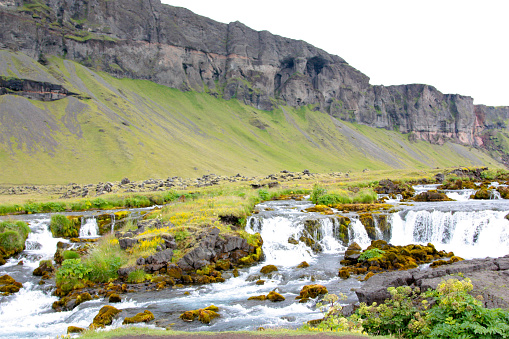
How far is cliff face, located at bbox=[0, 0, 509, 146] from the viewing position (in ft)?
423

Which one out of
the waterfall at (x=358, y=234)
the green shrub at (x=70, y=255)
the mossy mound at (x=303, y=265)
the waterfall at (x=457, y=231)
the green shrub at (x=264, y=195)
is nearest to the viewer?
the green shrub at (x=70, y=255)

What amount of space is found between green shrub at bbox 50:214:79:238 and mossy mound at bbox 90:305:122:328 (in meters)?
15.8

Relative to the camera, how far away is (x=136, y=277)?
1862 centimetres

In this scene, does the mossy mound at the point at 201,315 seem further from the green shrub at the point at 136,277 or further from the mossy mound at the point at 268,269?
the mossy mound at the point at 268,269

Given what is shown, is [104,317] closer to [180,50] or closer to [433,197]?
[433,197]

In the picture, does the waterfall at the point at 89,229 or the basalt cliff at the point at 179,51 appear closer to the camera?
the waterfall at the point at 89,229

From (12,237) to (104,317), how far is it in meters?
14.7

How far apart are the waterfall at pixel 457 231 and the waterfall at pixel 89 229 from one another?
988 inches

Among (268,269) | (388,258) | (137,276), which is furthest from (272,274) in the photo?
(137,276)

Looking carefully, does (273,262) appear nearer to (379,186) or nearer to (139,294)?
(139,294)

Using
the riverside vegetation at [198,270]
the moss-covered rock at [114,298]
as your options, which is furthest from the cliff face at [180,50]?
the moss-covered rock at [114,298]

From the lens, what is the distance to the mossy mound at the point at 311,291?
16.2 m

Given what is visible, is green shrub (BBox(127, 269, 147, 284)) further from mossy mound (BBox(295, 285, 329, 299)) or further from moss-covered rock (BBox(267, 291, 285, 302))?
mossy mound (BBox(295, 285, 329, 299))

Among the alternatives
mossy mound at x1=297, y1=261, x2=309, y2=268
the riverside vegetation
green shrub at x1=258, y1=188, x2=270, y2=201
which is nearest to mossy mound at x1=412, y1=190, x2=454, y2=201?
the riverside vegetation
